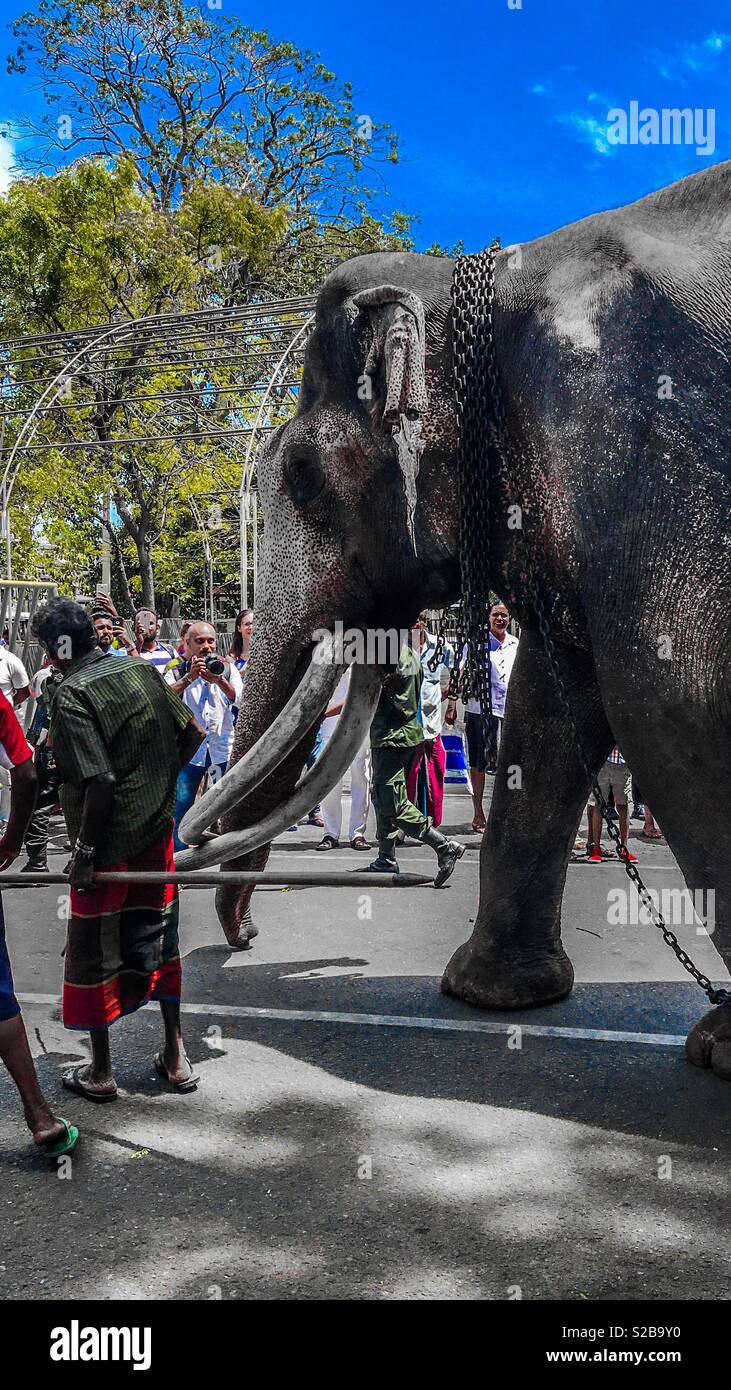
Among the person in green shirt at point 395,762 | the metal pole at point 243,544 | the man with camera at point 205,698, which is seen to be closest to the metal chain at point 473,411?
the person in green shirt at point 395,762

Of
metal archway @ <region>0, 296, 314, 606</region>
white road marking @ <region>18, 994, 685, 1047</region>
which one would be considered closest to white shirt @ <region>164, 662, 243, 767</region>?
white road marking @ <region>18, 994, 685, 1047</region>

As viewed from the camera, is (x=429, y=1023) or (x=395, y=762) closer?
(x=429, y=1023)

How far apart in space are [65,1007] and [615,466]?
96.3 inches

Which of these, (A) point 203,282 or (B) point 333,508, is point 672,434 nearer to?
(B) point 333,508

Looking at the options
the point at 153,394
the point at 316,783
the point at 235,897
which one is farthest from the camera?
the point at 153,394

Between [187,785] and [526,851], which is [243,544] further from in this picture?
[526,851]

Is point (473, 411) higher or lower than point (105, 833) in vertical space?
higher

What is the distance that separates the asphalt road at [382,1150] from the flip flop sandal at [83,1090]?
41 mm

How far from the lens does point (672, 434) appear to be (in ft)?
9.82

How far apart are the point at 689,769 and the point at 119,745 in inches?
73.0

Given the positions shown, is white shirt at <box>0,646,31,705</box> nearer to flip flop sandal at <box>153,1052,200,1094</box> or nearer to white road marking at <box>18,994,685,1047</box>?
white road marking at <box>18,994,685,1047</box>

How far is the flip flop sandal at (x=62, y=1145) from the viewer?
3346mm

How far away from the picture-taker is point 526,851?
175 inches

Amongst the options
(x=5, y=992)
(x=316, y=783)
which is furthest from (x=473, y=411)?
(x=5, y=992)
